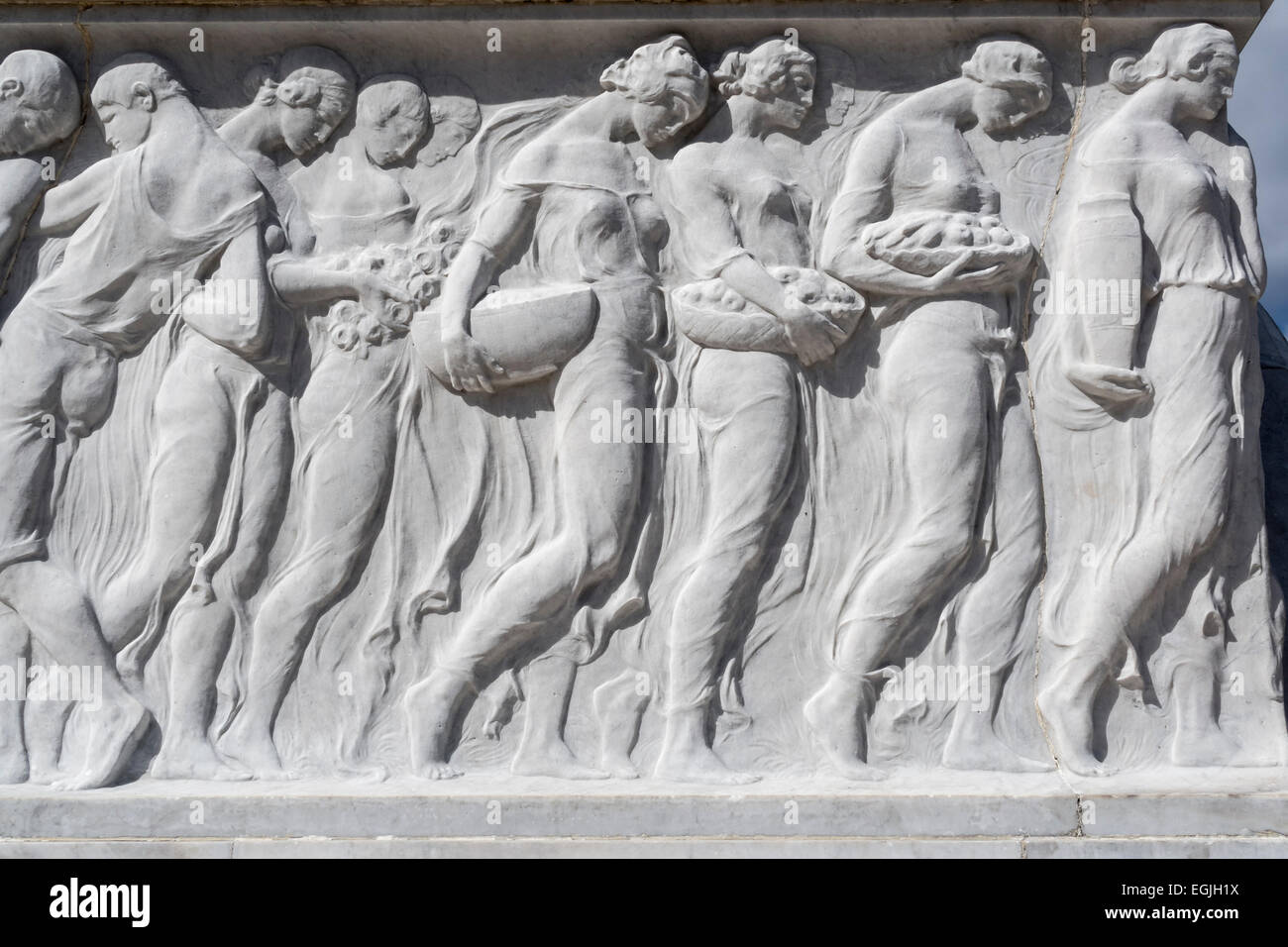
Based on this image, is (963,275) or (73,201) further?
(73,201)

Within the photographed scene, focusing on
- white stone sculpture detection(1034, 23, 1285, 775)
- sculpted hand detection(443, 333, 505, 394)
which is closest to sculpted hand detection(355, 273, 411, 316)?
sculpted hand detection(443, 333, 505, 394)

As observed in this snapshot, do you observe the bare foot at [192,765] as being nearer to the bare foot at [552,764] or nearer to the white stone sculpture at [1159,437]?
the bare foot at [552,764]

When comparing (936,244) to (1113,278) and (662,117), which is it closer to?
(1113,278)

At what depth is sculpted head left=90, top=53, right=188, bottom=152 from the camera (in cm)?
529

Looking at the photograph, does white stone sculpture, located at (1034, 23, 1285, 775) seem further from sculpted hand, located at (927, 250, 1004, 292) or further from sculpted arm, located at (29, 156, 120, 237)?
sculpted arm, located at (29, 156, 120, 237)

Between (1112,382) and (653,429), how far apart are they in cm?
171

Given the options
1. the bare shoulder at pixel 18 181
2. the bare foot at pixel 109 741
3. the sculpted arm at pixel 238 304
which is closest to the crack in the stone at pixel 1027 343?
Result: the sculpted arm at pixel 238 304

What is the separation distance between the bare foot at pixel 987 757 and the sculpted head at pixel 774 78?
2407mm

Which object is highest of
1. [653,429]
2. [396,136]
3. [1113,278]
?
[396,136]

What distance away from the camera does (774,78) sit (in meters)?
5.19

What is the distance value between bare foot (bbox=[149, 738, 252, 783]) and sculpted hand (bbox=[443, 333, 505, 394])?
64.0 inches

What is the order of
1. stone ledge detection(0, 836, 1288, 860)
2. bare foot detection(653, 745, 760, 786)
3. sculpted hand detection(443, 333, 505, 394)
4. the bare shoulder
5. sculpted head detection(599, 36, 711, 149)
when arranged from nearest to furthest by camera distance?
stone ledge detection(0, 836, 1288, 860) → bare foot detection(653, 745, 760, 786) → sculpted hand detection(443, 333, 505, 394) → sculpted head detection(599, 36, 711, 149) → the bare shoulder

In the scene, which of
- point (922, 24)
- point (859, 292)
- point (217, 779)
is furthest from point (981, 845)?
point (922, 24)

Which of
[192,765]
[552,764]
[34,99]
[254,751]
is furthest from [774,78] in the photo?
[192,765]
